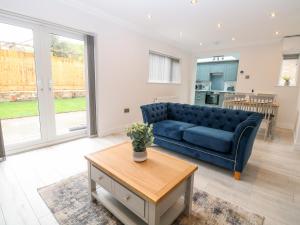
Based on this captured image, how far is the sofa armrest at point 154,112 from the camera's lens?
296cm

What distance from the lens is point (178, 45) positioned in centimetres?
550

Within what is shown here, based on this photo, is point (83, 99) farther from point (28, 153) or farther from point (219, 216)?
point (219, 216)

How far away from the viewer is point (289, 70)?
478cm

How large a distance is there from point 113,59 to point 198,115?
2.21m

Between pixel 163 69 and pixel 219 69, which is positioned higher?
pixel 219 69

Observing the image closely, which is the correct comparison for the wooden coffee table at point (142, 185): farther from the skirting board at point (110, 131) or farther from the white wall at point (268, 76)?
the white wall at point (268, 76)

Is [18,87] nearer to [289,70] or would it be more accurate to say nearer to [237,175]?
[237,175]

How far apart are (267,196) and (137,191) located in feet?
5.26

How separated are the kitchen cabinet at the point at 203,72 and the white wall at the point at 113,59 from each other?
400 centimetres

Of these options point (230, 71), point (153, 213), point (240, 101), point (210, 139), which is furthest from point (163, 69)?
point (153, 213)

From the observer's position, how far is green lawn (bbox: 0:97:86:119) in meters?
2.55

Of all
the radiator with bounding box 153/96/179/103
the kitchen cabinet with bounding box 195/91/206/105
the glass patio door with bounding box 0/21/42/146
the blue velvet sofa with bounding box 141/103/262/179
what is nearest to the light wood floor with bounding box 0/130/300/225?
the blue velvet sofa with bounding box 141/103/262/179

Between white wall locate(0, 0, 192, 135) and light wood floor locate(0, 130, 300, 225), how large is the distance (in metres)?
1.05

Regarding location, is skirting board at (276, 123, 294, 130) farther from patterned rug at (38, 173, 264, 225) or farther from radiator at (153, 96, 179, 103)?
patterned rug at (38, 173, 264, 225)
